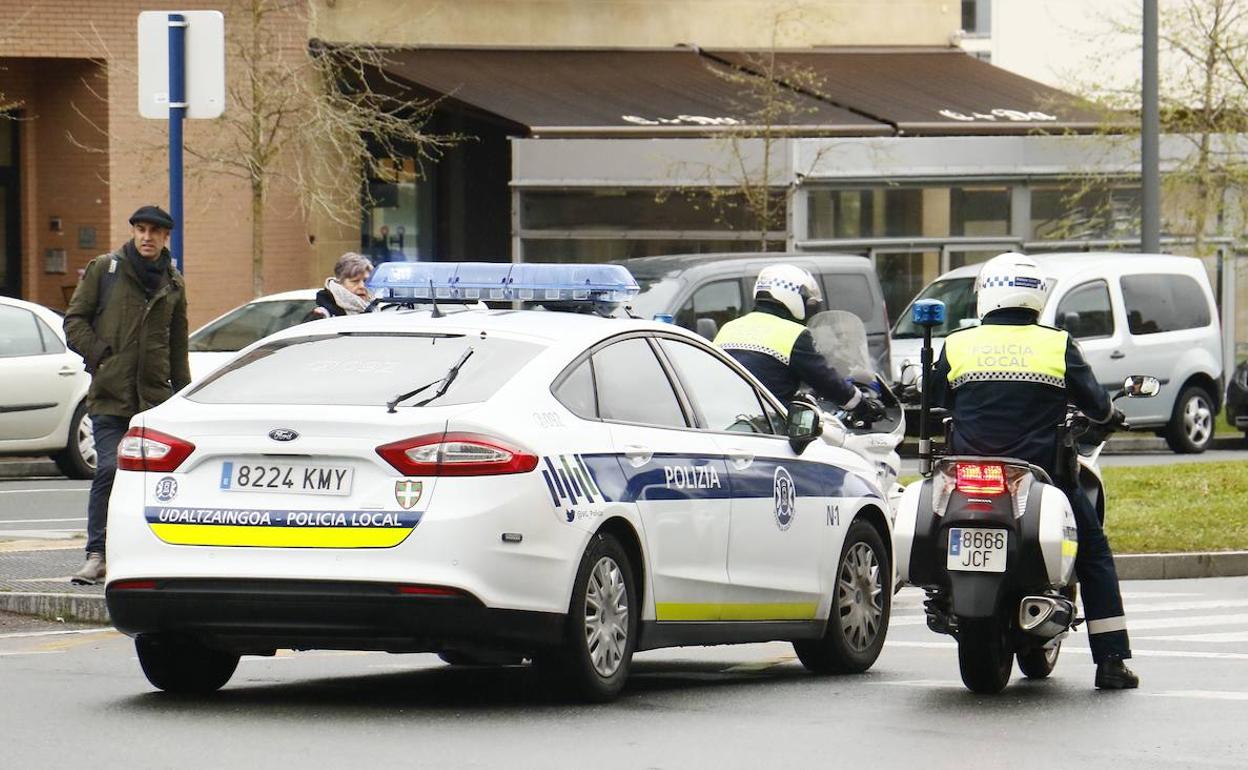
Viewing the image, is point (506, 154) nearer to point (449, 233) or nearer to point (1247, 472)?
point (449, 233)

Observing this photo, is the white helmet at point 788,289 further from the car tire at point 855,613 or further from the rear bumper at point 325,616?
the rear bumper at point 325,616

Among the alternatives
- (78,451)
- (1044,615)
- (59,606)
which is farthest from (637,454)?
(78,451)

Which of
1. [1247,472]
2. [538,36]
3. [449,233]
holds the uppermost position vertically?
[538,36]

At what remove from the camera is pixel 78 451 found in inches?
787

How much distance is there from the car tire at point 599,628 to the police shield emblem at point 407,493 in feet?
2.20

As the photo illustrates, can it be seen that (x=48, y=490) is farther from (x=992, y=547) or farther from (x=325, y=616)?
(x=992, y=547)

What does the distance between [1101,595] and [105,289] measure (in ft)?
17.2

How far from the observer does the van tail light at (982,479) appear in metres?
8.99

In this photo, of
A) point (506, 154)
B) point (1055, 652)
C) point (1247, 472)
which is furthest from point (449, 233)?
point (1055, 652)

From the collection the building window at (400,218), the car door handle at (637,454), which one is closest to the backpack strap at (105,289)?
the car door handle at (637,454)

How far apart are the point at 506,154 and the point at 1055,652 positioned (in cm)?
2303

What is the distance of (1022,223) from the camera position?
32.2 meters

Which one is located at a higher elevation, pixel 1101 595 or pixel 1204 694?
pixel 1101 595

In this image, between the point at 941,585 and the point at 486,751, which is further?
the point at 941,585
